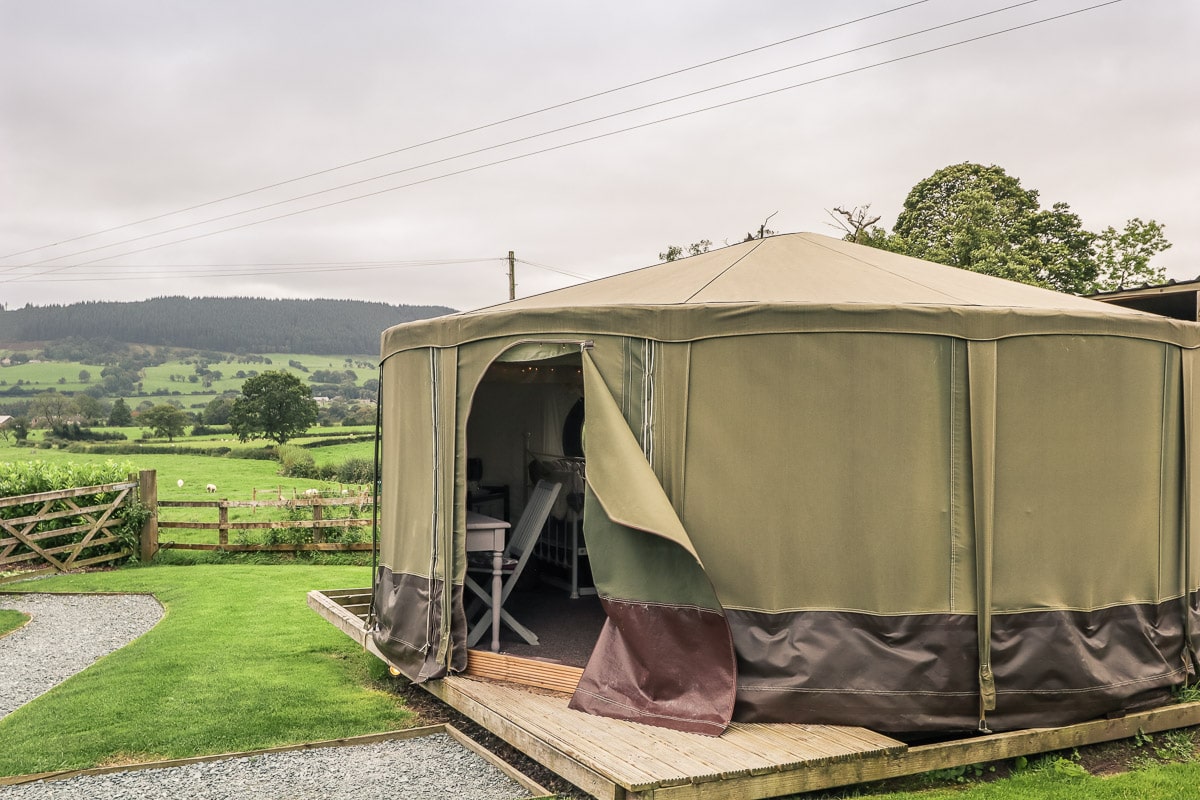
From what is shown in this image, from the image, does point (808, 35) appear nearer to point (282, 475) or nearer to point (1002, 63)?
point (1002, 63)

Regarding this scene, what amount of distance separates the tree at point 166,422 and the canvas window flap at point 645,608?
40.3 meters

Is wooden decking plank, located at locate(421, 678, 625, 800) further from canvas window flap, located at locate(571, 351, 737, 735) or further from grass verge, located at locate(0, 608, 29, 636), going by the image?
grass verge, located at locate(0, 608, 29, 636)

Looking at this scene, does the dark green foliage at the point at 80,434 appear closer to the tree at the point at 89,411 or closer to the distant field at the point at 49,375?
the tree at the point at 89,411

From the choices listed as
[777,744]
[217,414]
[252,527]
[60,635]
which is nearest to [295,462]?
[252,527]

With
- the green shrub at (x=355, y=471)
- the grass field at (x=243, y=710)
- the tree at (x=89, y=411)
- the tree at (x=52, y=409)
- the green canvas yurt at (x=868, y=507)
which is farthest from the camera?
the tree at (x=89, y=411)

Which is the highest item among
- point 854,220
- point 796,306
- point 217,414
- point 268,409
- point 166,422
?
point 854,220

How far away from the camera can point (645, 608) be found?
4.24m

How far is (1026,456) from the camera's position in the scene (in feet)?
14.2

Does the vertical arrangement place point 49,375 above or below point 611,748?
above

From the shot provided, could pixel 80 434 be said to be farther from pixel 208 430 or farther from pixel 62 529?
pixel 62 529

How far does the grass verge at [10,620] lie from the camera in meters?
7.99

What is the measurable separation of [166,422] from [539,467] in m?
38.8

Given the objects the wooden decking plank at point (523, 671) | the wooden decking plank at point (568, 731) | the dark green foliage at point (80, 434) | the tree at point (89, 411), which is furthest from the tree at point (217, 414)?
the wooden decking plank at point (568, 731)

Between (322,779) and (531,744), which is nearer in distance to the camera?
(531,744)
